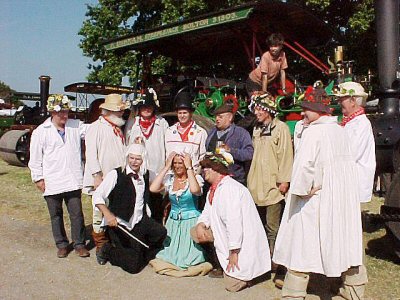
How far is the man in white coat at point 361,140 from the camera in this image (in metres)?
4.35

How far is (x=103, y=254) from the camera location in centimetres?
507

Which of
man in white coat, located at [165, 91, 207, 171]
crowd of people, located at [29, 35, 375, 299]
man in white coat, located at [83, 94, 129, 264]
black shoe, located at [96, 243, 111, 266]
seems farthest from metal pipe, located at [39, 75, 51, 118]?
black shoe, located at [96, 243, 111, 266]

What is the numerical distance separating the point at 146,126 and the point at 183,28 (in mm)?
1615

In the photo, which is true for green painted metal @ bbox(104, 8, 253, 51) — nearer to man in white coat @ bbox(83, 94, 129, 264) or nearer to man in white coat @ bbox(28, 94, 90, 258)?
man in white coat @ bbox(83, 94, 129, 264)

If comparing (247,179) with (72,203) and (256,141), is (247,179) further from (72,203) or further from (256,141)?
(72,203)

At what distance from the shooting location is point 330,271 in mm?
3807

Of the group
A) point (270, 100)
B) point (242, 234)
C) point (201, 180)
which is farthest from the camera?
point (201, 180)

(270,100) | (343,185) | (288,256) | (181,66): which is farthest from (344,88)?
(181,66)

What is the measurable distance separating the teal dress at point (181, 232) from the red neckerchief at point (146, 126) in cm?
58

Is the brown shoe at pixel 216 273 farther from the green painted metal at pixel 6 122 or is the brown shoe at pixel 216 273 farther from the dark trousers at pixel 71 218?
the green painted metal at pixel 6 122

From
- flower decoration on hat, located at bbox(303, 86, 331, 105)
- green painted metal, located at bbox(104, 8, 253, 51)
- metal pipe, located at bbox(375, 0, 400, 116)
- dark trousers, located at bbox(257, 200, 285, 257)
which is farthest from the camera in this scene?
green painted metal, located at bbox(104, 8, 253, 51)

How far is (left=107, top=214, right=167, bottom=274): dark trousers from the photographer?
16.0 ft

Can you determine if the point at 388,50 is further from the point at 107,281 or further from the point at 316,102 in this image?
the point at 107,281

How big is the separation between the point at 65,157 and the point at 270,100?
218cm
